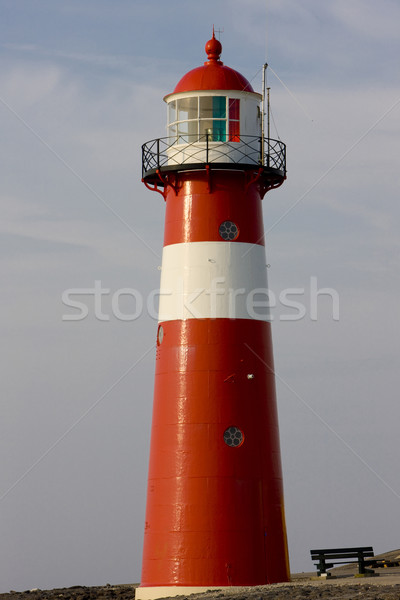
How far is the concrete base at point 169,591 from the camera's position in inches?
1202

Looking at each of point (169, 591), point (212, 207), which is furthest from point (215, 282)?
point (169, 591)

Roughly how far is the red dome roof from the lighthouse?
38mm

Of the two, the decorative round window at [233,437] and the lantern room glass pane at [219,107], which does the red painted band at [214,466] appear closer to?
the decorative round window at [233,437]

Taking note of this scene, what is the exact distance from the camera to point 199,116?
3262cm

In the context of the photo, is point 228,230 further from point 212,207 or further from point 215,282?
point 215,282

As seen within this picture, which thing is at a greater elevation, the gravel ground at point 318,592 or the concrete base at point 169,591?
the concrete base at point 169,591

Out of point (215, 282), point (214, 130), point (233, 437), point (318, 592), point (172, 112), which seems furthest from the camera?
point (172, 112)

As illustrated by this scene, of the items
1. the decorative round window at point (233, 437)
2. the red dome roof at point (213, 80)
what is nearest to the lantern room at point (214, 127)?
the red dome roof at point (213, 80)

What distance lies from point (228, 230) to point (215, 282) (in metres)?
1.49

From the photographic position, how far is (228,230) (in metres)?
32.3

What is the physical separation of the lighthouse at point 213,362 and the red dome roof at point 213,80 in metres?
0.04

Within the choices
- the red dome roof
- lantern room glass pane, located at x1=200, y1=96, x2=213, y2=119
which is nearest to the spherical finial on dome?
the red dome roof

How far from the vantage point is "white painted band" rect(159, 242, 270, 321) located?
3194cm

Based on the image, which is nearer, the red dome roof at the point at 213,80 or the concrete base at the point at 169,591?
the concrete base at the point at 169,591
